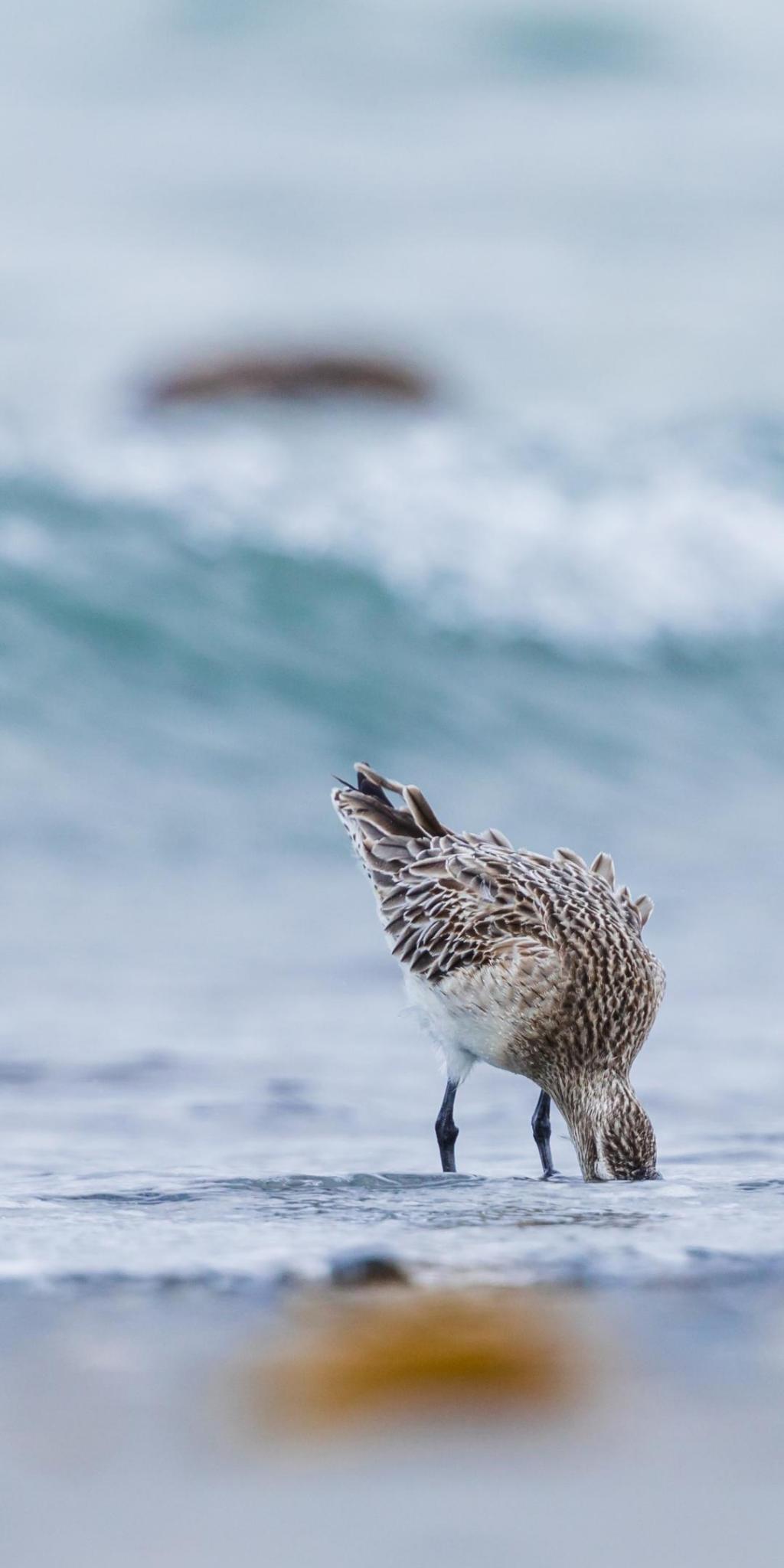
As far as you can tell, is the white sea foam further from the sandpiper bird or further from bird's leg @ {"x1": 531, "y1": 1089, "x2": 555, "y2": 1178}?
bird's leg @ {"x1": 531, "y1": 1089, "x2": 555, "y2": 1178}

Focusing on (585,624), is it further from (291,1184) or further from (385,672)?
(291,1184)

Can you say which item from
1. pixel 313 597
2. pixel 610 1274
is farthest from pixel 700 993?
pixel 313 597

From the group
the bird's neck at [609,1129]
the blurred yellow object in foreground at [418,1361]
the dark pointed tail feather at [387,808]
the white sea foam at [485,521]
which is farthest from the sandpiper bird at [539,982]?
the white sea foam at [485,521]

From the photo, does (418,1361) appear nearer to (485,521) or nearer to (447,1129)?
(447,1129)

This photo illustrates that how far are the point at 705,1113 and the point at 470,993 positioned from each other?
125cm

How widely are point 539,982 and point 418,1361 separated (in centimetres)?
220

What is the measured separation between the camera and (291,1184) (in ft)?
18.0

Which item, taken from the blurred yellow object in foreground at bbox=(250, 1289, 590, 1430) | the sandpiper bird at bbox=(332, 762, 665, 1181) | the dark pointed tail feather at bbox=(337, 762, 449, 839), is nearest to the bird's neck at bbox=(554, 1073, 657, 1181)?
the sandpiper bird at bbox=(332, 762, 665, 1181)

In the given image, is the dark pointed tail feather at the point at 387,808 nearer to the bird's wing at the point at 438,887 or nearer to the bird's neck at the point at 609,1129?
the bird's wing at the point at 438,887

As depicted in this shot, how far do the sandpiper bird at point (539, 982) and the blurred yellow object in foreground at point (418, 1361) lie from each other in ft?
4.94

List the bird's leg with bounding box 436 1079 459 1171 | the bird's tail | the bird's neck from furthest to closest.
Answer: the bird's tail, the bird's leg with bounding box 436 1079 459 1171, the bird's neck

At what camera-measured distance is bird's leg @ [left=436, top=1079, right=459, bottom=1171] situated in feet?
20.4

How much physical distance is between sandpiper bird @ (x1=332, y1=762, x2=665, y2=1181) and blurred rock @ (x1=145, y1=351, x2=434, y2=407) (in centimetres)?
1348

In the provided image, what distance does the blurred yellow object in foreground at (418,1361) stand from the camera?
368 centimetres
